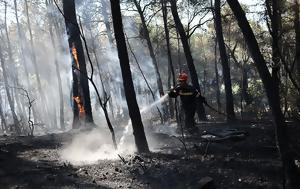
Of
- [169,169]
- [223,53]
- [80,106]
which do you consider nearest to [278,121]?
[169,169]

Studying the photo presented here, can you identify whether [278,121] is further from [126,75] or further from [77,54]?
[77,54]

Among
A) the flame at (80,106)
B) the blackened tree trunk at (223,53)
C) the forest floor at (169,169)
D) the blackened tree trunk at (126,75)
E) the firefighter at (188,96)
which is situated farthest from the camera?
the flame at (80,106)

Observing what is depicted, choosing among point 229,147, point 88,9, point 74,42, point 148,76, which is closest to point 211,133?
point 229,147

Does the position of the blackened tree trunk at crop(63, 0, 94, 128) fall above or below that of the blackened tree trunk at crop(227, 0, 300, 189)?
above

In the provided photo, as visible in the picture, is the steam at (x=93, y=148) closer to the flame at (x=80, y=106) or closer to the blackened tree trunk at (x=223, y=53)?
the flame at (x=80, y=106)

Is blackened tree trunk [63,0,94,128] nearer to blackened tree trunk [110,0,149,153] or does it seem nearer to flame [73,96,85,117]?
flame [73,96,85,117]

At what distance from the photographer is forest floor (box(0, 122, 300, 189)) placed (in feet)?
24.6

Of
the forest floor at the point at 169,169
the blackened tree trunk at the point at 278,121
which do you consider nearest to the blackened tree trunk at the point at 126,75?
the forest floor at the point at 169,169

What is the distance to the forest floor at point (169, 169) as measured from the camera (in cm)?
749

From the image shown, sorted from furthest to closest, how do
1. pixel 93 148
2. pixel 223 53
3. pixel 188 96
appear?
pixel 223 53 → pixel 188 96 → pixel 93 148

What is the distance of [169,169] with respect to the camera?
833cm

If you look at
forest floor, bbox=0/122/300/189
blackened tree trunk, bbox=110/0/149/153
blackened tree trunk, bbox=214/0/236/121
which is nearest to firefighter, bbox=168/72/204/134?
forest floor, bbox=0/122/300/189

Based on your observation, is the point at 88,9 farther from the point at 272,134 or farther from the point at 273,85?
the point at 273,85

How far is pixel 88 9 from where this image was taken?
36375mm
